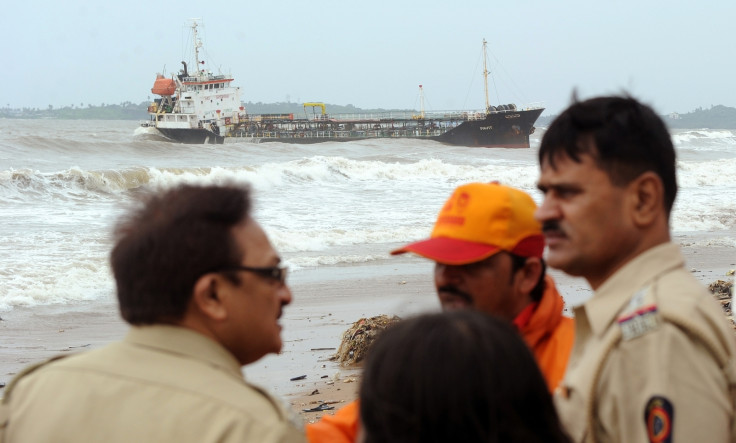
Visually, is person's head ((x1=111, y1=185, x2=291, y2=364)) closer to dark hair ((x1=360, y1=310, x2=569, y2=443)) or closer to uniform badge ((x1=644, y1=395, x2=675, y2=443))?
dark hair ((x1=360, y1=310, x2=569, y2=443))

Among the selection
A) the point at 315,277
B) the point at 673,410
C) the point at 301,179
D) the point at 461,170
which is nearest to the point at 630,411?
the point at 673,410

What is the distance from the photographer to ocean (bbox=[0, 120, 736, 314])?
10.4 meters

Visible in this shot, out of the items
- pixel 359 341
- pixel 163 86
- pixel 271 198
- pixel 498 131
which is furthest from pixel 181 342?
pixel 163 86

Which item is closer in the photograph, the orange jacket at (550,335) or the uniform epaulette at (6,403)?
the uniform epaulette at (6,403)

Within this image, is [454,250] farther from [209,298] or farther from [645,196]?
[209,298]

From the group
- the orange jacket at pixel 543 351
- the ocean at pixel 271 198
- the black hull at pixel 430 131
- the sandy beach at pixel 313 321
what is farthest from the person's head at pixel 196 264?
the black hull at pixel 430 131

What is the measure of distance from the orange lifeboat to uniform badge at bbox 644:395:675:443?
47.3 meters

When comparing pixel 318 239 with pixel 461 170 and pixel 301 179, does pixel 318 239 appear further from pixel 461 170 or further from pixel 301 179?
pixel 461 170

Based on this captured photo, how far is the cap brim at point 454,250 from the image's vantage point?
71.4 inches

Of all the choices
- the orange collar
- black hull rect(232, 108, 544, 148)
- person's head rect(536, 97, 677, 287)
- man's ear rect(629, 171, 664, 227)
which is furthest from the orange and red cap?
black hull rect(232, 108, 544, 148)

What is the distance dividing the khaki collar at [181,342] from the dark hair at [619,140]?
0.71 m

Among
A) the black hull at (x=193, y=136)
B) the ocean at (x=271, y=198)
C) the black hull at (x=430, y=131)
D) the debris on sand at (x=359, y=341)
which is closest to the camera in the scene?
the debris on sand at (x=359, y=341)

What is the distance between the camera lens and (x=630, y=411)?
1.30m

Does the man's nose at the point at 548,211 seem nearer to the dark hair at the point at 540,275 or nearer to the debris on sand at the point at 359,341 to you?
the dark hair at the point at 540,275
